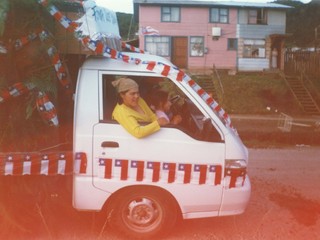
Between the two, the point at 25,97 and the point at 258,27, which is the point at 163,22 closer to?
the point at 258,27

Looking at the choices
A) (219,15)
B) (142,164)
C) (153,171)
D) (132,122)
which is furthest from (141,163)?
(219,15)

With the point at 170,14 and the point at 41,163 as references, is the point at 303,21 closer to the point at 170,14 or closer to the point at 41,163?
the point at 170,14

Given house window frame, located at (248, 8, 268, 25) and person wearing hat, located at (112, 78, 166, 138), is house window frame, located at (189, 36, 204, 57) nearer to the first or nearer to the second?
house window frame, located at (248, 8, 268, 25)

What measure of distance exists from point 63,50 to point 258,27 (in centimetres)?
3566

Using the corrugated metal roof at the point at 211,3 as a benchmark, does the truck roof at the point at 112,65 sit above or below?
below

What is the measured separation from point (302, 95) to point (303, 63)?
278 inches

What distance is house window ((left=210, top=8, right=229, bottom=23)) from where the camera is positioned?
3775cm

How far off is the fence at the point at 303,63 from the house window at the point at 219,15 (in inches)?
224

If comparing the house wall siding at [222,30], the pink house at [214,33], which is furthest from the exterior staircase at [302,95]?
the pink house at [214,33]

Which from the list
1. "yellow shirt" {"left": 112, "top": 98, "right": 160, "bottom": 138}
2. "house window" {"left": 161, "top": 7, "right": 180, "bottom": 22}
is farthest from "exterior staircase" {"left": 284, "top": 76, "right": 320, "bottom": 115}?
"yellow shirt" {"left": 112, "top": 98, "right": 160, "bottom": 138}

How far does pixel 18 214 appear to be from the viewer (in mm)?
4965

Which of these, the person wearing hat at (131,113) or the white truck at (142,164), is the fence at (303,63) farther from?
the person wearing hat at (131,113)

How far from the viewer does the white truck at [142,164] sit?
4.77 m

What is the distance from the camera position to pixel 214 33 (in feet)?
122
